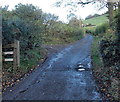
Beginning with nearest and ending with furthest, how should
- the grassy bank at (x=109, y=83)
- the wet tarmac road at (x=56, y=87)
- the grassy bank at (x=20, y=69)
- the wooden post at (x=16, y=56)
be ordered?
the grassy bank at (x=109, y=83), the wet tarmac road at (x=56, y=87), the grassy bank at (x=20, y=69), the wooden post at (x=16, y=56)

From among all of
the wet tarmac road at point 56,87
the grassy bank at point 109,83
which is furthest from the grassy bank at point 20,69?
the grassy bank at point 109,83

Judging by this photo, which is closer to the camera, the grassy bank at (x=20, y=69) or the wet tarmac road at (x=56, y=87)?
the wet tarmac road at (x=56, y=87)

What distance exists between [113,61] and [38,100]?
3.91 meters

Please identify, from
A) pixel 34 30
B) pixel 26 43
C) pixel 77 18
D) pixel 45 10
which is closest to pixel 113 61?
pixel 26 43

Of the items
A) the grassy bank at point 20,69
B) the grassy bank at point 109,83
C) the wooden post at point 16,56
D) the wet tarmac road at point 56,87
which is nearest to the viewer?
the grassy bank at point 109,83

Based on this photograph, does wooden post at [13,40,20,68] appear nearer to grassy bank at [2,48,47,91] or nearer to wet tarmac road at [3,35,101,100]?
grassy bank at [2,48,47,91]

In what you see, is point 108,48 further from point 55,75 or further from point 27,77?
point 27,77

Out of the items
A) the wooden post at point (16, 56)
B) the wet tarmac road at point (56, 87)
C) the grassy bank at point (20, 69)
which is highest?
the wooden post at point (16, 56)

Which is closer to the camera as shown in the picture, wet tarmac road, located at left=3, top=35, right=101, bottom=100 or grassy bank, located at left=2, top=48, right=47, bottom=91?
wet tarmac road, located at left=3, top=35, right=101, bottom=100

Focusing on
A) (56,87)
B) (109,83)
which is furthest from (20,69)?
(109,83)

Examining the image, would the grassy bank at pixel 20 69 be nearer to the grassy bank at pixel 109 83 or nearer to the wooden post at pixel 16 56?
the wooden post at pixel 16 56

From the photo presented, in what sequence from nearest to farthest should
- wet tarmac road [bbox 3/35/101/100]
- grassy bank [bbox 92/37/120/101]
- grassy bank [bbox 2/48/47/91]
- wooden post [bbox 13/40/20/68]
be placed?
grassy bank [bbox 92/37/120/101] → wet tarmac road [bbox 3/35/101/100] → grassy bank [bbox 2/48/47/91] → wooden post [bbox 13/40/20/68]

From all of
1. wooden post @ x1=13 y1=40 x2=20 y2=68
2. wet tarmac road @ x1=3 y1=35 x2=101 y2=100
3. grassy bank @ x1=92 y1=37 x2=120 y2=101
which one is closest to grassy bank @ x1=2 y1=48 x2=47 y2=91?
wooden post @ x1=13 y1=40 x2=20 y2=68

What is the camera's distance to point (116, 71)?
6.94 meters
